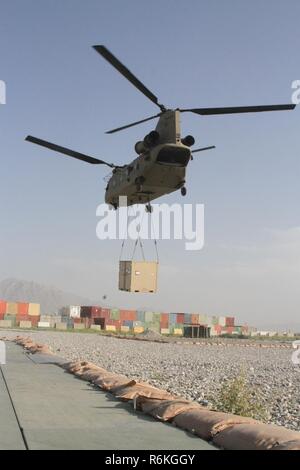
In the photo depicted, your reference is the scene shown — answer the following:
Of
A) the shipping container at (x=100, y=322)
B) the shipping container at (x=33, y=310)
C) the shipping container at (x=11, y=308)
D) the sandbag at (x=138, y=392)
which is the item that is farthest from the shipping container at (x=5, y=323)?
the sandbag at (x=138, y=392)

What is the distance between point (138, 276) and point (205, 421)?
920 centimetres

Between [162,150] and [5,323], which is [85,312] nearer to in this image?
[5,323]

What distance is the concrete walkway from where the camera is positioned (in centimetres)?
755

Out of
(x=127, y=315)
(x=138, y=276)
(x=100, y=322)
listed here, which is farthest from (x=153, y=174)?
(x=127, y=315)

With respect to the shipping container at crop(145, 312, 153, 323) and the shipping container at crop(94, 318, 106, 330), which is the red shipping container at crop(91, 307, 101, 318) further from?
the shipping container at crop(145, 312, 153, 323)

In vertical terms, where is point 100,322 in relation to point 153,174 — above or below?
below

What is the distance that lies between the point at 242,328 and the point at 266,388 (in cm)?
12086

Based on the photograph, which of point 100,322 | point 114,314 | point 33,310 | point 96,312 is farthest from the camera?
point 114,314

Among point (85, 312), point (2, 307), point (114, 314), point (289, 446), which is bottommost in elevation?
point (289, 446)

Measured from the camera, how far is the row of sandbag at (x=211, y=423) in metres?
7.20

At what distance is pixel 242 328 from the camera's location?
457ft

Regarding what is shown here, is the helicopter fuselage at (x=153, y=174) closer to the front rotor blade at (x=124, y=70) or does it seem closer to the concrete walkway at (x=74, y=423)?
the front rotor blade at (x=124, y=70)

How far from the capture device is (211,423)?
8461 millimetres
